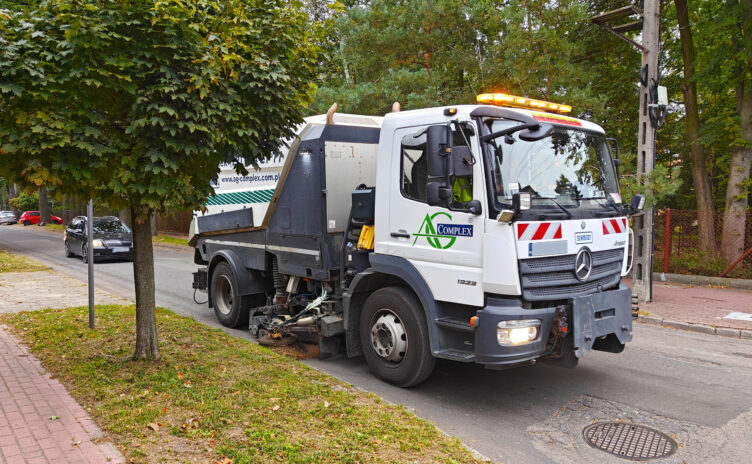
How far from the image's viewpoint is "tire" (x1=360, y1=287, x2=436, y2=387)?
514 centimetres

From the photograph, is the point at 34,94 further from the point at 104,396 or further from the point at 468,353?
the point at 468,353

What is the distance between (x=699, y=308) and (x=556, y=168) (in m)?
6.81

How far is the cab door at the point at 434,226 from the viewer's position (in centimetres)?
471

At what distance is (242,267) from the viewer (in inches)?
311

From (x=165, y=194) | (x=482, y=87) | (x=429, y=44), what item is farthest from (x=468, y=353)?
(x=429, y=44)

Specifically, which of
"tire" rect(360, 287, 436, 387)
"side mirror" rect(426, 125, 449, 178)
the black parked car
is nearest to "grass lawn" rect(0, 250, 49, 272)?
the black parked car

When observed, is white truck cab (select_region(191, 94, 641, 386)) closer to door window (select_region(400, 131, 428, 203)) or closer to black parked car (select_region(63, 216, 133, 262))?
door window (select_region(400, 131, 428, 203))

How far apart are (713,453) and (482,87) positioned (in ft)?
39.1

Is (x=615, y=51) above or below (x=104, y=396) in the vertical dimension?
above

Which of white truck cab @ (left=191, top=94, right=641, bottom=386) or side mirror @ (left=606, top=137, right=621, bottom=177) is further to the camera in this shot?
side mirror @ (left=606, top=137, right=621, bottom=177)

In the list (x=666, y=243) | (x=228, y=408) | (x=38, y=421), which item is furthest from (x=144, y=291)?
(x=666, y=243)

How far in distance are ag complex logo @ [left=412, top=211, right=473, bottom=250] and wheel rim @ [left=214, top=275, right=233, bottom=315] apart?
4.19 meters

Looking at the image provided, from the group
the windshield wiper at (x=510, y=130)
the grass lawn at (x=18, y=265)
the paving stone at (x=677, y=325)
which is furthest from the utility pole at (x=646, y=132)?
the grass lawn at (x=18, y=265)

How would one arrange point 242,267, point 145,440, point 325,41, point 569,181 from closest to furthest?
point 145,440
point 569,181
point 325,41
point 242,267
